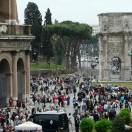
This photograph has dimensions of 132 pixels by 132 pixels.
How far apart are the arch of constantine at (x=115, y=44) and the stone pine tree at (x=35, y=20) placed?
53.6ft

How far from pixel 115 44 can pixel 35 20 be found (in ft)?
64.1

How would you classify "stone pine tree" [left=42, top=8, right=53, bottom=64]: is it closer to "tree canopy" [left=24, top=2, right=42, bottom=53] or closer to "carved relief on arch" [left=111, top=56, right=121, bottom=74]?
"tree canopy" [left=24, top=2, right=42, bottom=53]

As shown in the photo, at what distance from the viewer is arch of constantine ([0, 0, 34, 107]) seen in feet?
158

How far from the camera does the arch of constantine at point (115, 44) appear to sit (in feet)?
269

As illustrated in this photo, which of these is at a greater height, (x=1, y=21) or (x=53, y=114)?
(x=1, y=21)

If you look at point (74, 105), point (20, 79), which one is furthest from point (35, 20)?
point (74, 105)

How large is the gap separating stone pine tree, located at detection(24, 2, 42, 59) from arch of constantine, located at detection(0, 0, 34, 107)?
44.8 meters

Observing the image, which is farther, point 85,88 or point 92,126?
point 85,88

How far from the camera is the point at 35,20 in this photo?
325 ft

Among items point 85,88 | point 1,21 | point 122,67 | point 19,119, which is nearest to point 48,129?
point 19,119

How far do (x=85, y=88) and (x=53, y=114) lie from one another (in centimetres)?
3040

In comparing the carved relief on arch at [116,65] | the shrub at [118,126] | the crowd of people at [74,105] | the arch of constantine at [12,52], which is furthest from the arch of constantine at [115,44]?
the shrub at [118,126]

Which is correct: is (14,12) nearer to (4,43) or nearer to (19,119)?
(4,43)

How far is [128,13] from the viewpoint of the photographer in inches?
3290
